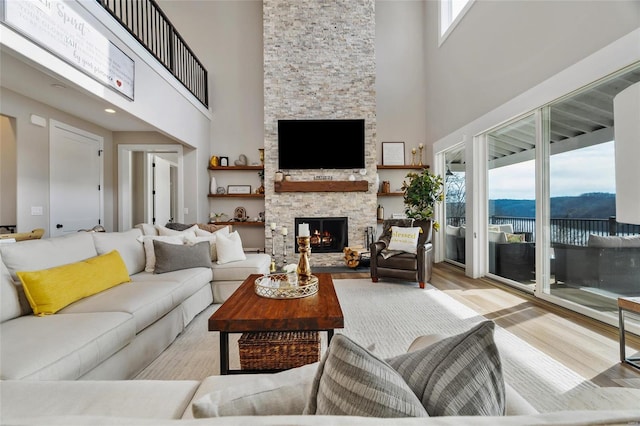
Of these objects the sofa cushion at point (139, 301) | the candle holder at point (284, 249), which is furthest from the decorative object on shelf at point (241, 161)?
the sofa cushion at point (139, 301)

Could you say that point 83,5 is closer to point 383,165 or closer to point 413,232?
point 413,232

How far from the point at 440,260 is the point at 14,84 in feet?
21.9

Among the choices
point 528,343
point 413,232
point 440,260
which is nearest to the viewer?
point 528,343

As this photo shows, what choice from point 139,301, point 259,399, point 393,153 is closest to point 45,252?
point 139,301

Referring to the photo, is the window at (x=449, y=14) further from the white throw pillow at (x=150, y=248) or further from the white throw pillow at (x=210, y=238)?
the white throw pillow at (x=150, y=248)

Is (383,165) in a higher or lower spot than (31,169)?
higher

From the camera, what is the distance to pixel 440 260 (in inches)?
234

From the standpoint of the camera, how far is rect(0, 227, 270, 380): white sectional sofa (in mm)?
1358

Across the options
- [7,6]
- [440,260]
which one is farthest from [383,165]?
[7,6]

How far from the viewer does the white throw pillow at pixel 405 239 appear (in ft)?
14.0

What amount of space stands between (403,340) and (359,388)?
2090mm

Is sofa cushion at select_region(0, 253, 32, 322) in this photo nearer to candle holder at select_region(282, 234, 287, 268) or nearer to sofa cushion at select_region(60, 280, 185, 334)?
sofa cushion at select_region(60, 280, 185, 334)

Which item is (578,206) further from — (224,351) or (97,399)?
(97,399)

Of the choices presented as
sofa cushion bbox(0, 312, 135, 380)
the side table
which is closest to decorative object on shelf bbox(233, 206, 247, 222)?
sofa cushion bbox(0, 312, 135, 380)
